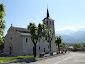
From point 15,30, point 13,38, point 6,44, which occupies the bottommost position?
point 6,44

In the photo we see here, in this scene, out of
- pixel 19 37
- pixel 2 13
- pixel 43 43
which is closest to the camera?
pixel 2 13

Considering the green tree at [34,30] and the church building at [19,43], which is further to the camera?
the church building at [19,43]

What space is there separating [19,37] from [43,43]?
506 inches

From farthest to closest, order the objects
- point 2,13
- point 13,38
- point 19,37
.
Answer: point 13,38 → point 19,37 → point 2,13

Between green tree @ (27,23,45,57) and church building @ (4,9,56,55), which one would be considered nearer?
green tree @ (27,23,45,57)

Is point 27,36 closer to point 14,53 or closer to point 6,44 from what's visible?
point 14,53

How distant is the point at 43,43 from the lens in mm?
43906

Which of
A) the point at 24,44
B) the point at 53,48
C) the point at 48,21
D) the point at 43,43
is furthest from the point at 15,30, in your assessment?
the point at 53,48

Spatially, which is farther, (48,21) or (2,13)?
(48,21)

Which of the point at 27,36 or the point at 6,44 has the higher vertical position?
the point at 27,36

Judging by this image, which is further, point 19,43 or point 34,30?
point 19,43

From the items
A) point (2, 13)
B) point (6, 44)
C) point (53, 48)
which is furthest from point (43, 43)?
point (2, 13)

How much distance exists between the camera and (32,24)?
81.8ft

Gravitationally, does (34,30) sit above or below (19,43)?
above
